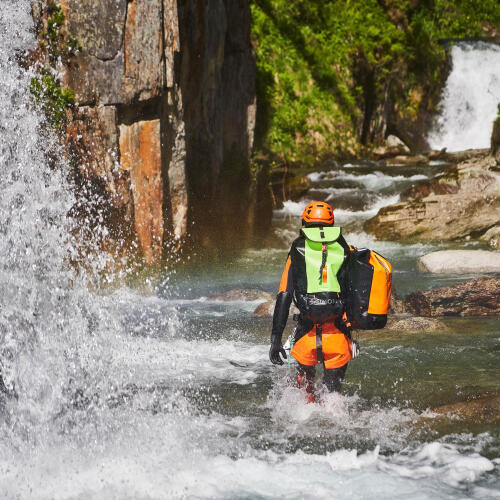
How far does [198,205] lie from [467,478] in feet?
36.4

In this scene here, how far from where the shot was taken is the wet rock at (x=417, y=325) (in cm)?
863

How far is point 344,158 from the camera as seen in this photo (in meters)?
22.2

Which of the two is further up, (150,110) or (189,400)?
(150,110)

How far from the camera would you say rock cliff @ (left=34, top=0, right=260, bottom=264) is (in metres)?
11.0

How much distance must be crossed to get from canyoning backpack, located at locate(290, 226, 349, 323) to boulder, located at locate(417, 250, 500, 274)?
7762mm

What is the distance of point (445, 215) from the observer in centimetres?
1543

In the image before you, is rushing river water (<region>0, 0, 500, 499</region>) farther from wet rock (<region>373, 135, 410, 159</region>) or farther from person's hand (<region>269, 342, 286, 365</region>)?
wet rock (<region>373, 135, 410, 159</region>)

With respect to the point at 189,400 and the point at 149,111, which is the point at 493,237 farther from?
the point at 189,400

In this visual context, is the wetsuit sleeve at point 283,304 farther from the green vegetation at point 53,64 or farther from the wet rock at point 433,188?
the wet rock at point 433,188

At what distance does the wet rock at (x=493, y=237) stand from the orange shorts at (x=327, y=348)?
10357 millimetres

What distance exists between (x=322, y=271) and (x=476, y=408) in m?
2.01

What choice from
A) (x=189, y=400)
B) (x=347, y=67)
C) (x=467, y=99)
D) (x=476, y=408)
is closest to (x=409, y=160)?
(x=347, y=67)

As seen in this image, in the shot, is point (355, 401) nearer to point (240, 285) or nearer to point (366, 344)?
point (366, 344)

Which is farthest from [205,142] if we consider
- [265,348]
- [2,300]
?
[2,300]
